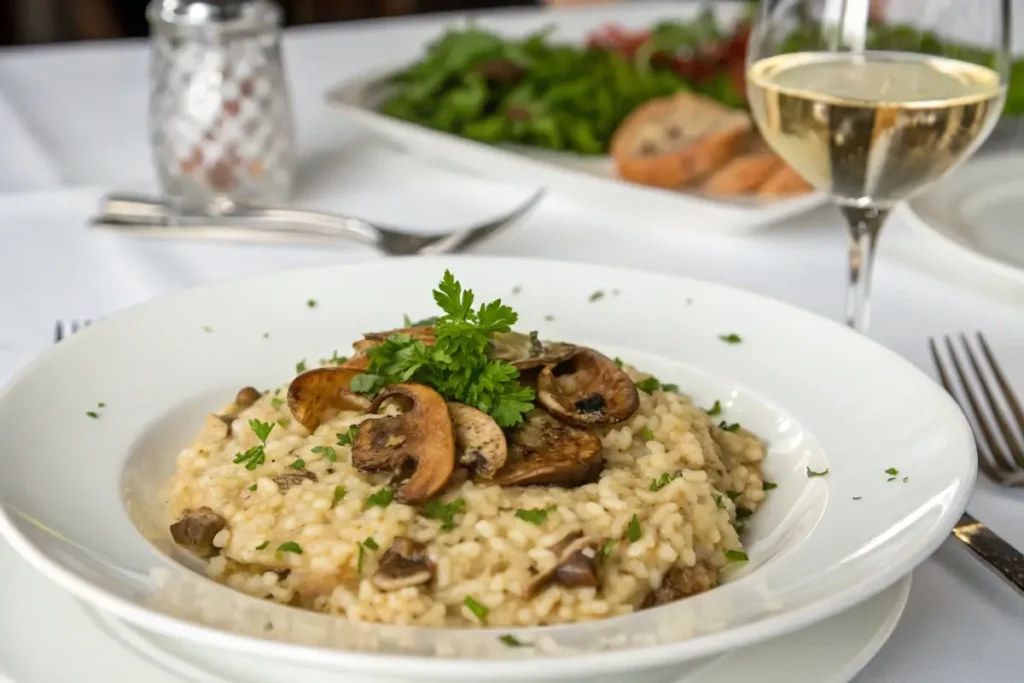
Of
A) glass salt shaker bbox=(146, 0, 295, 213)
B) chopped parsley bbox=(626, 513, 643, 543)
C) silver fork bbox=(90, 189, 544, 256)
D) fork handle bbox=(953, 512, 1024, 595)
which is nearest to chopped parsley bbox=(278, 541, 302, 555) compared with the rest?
chopped parsley bbox=(626, 513, 643, 543)

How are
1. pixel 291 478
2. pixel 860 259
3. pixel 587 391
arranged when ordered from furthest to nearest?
pixel 860 259, pixel 587 391, pixel 291 478

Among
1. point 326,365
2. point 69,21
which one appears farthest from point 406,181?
point 69,21

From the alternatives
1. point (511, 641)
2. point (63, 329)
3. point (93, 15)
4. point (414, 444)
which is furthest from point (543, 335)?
point (93, 15)

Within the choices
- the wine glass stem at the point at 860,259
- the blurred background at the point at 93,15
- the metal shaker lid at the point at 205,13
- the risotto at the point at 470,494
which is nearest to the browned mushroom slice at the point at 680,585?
the risotto at the point at 470,494

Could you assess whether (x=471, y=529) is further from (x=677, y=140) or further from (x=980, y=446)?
(x=677, y=140)

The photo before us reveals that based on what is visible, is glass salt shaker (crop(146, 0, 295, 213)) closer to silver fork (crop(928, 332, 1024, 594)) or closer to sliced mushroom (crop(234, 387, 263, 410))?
sliced mushroom (crop(234, 387, 263, 410))
